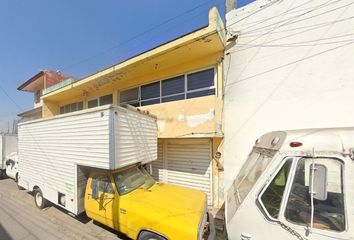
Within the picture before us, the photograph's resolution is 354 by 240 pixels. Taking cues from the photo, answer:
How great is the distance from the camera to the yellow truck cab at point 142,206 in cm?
356

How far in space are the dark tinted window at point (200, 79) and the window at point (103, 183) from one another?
4.45 m

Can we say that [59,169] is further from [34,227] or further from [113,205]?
[113,205]

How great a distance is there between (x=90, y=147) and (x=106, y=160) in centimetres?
69

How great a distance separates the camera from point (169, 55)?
713cm

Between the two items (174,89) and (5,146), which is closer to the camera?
(174,89)

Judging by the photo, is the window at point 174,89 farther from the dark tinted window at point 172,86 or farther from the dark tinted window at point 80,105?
the dark tinted window at point 80,105

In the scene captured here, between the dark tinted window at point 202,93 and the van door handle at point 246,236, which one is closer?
the van door handle at point 246,236

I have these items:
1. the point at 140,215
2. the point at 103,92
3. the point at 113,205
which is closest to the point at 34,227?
the point at 113,205

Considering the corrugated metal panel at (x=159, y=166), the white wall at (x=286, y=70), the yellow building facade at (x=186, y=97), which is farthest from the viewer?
the corrugated metal panel at (x=159, y=166)

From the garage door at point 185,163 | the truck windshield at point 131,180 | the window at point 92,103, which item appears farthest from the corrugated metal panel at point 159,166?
the window at point 92,103

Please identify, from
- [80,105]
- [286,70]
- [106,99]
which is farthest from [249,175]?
[80,105]

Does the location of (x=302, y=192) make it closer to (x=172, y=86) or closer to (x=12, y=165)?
(x=172, y=86)

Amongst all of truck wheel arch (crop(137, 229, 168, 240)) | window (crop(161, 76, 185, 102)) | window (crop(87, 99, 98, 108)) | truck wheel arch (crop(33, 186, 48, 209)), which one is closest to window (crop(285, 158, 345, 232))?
truck wheel arch (crop(137, 229, 168, 240))

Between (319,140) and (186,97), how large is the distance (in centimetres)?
538
